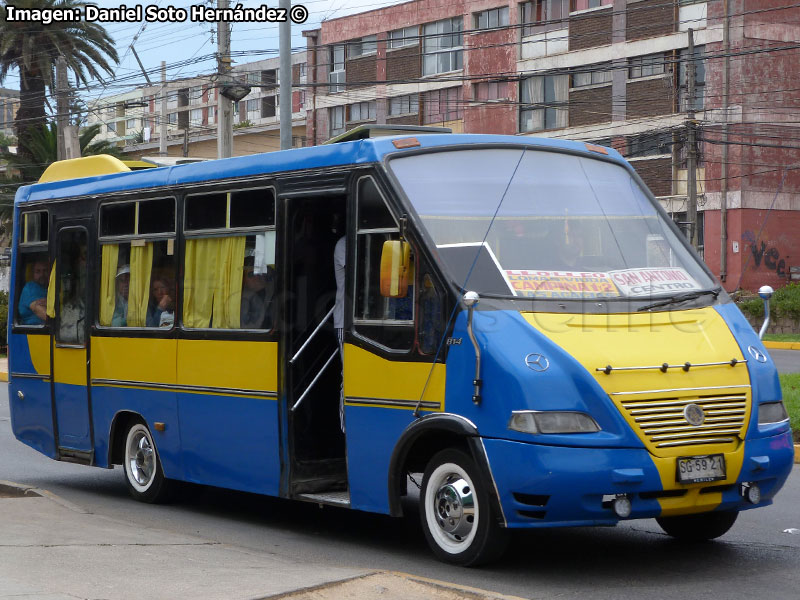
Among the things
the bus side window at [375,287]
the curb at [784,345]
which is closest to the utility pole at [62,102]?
A: the curb at [784,345]

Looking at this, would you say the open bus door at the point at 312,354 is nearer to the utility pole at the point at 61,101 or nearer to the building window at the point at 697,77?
the building window at the point at 697,77

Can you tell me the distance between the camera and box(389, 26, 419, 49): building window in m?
49.7

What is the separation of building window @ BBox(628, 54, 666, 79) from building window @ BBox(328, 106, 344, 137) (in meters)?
15.4

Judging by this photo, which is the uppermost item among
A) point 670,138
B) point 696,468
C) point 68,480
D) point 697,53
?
point 697,53

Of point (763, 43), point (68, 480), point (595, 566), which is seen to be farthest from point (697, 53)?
point (595, 566)

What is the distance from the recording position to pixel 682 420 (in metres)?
7.37

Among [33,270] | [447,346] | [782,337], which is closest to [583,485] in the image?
[447,346]

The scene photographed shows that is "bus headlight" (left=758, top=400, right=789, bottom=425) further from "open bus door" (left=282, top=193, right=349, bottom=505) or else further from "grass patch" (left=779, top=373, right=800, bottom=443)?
"grass patch" (left=779, top=373, right=800, bottom=443)

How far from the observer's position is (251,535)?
31.3ft

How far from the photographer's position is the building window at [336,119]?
53969 millimetres

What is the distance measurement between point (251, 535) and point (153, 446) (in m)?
1.88

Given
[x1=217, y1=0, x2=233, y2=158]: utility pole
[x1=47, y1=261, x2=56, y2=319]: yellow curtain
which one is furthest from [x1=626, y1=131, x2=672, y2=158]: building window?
[x1=47, y1=261, x2=56, y2=319]: yellow curtain

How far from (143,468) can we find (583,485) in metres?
5.37

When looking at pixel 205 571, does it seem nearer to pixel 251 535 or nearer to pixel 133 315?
pixel 251 535
